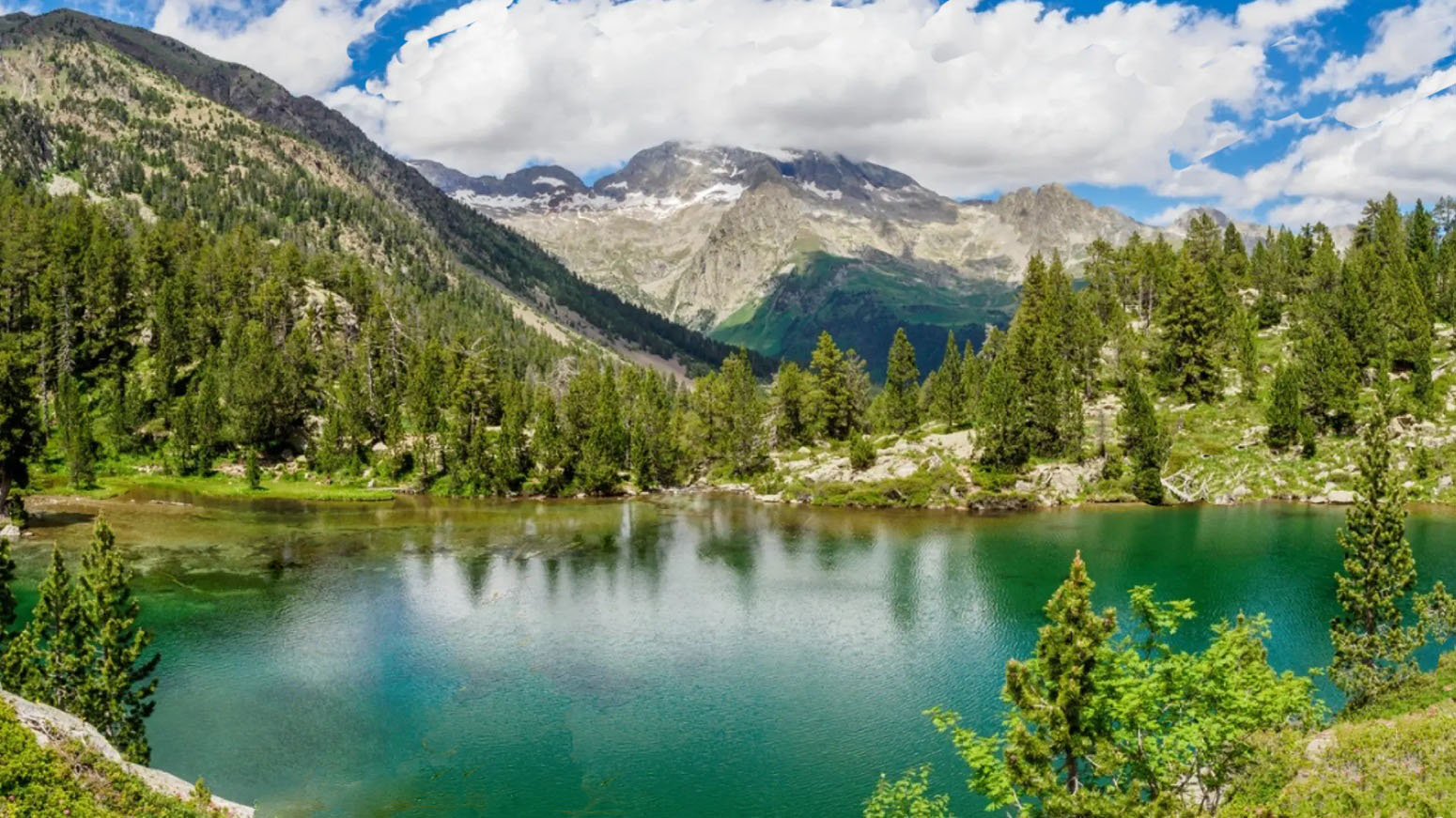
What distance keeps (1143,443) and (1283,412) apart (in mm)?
19833

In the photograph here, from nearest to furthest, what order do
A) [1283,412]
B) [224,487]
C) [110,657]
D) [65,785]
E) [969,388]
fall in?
1. [65,785]
2. [110,657]
3. [1283,412]
4. [224,487]
5. [969,388]

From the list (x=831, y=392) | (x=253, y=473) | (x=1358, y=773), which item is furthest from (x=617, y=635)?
(x=831, y=392)

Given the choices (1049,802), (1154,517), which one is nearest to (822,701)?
(1049,802)

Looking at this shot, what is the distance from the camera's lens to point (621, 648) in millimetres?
59469

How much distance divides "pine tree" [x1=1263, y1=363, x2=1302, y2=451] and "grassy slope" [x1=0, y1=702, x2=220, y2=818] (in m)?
126

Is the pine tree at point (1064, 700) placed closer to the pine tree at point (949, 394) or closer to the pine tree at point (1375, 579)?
the pine tree at point (1375, 579)

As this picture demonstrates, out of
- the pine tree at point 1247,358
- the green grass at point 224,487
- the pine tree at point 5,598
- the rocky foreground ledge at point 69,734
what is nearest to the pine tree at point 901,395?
the pine tree at point 1247,358

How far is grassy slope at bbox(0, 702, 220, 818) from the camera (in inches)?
854

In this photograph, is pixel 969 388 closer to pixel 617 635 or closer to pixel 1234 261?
pixel 1234 261

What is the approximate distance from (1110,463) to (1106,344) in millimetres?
30738

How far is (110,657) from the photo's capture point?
35.7m

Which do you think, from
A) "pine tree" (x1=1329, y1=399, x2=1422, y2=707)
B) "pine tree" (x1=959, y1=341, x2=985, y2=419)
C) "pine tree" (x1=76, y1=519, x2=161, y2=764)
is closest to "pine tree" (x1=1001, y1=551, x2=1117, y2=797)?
"pine tree" (x1=1329, y1=399, x2=1422, y2=707)

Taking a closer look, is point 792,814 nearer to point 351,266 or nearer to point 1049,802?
point 1049,802

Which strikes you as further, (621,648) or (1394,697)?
(621,648)
